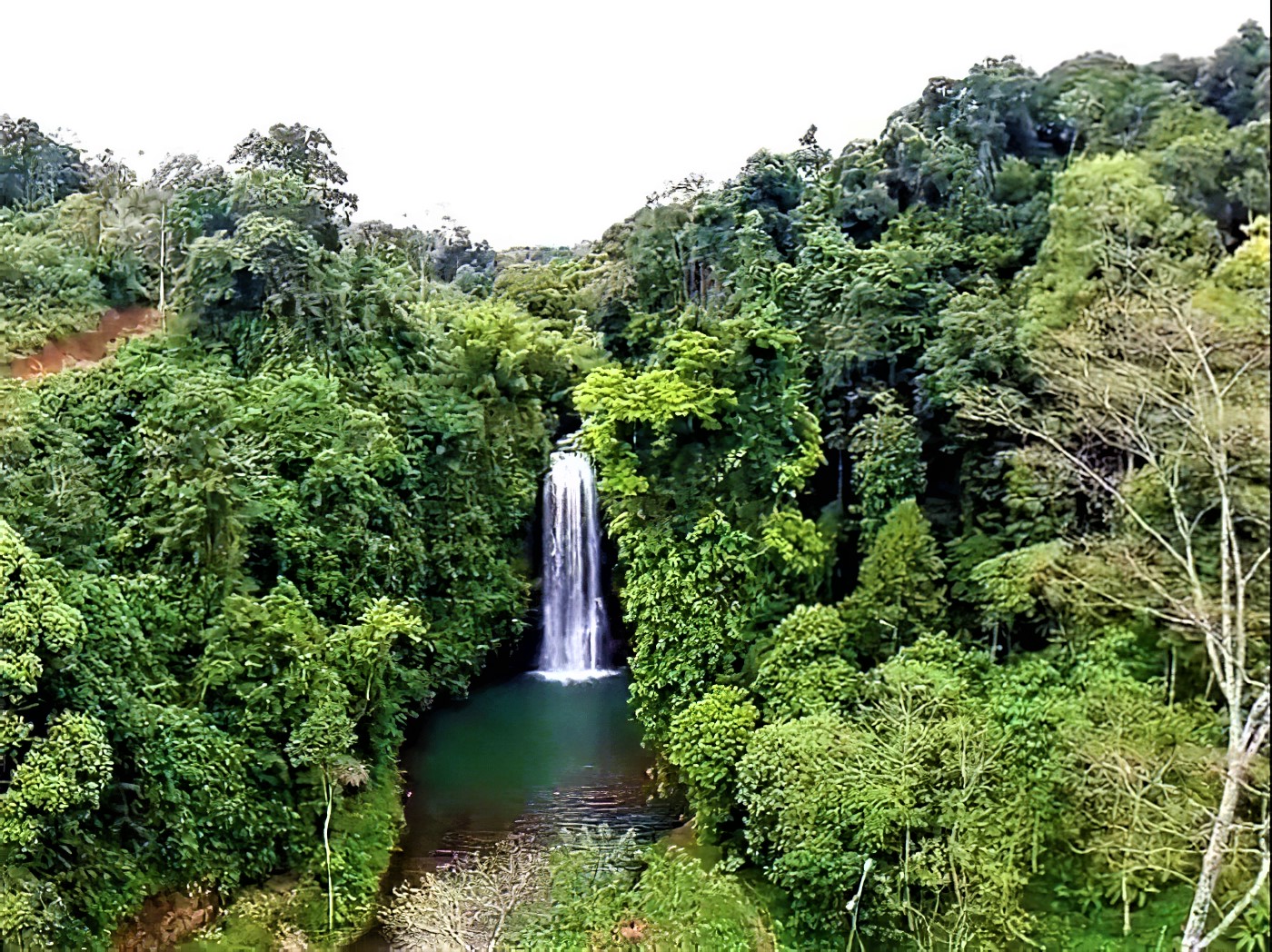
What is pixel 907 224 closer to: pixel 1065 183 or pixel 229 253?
pixel 1065 183

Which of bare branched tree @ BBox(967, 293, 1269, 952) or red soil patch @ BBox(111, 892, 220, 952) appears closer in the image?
bare branched tree @ BBox(967, 293, 1269, 952)

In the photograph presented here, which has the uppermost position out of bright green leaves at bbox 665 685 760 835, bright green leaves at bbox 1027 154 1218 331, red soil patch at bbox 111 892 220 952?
bright green leaves at bbox 1027 154 1218 331

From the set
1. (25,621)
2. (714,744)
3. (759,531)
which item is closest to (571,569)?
(759,531)

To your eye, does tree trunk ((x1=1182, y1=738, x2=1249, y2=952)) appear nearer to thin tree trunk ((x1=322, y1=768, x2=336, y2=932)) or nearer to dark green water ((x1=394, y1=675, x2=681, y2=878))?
dark green water ((x1=394, y1=675, x2=681, y2=878))

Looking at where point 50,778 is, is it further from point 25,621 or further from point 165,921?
point 165,921

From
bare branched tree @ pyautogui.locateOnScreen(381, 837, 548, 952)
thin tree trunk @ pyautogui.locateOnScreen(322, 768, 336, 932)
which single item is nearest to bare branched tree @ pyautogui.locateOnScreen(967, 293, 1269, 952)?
bare branched tree @ pyautogui.locateOnScreen(381, 837, 548, 952)

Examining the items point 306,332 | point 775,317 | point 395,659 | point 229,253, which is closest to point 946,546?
point 775,317

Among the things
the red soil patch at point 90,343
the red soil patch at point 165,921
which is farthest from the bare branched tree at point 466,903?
the red soil patch at point 90,343
